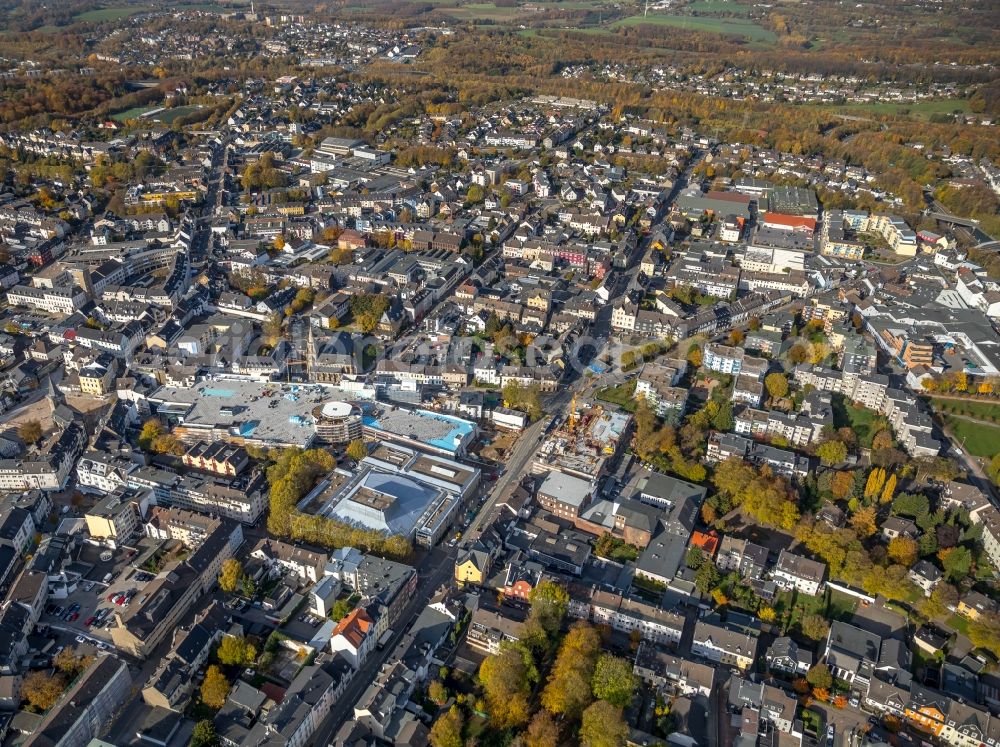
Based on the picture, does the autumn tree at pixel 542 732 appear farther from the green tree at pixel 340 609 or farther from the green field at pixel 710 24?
the green field at pixel 710 24

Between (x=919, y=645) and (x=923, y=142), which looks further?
(x=923, y=142)

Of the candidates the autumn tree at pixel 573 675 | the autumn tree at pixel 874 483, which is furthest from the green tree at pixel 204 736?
the autumn tree at pixel 874 483

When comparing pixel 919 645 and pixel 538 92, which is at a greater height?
pixel 538 92

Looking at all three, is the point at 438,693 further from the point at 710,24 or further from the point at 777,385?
the point at 710,24

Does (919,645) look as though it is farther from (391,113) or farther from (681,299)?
(391,113)

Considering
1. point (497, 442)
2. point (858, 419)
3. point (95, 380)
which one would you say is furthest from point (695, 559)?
point (95, 380)

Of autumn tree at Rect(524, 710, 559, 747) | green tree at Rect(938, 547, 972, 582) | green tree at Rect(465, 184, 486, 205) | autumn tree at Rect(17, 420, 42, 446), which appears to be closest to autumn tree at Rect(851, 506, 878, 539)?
green tree at Rect(938, 547, 972, 582)

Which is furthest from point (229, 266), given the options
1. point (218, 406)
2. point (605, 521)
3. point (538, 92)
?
point (538, 92)
